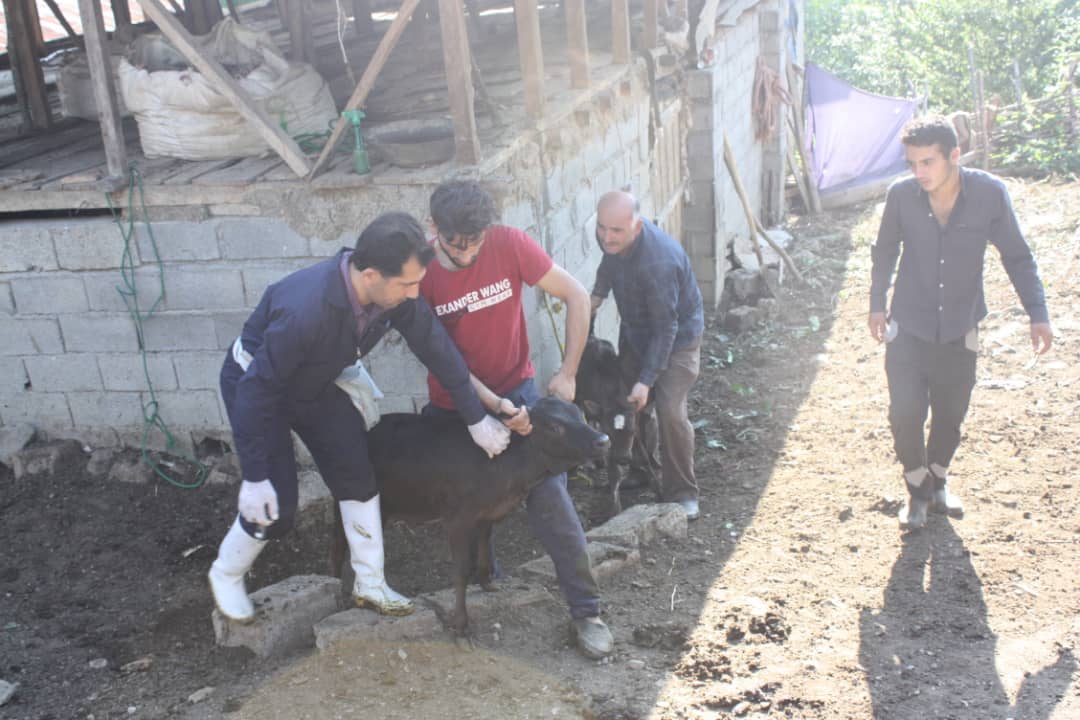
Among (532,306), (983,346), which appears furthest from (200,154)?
(983,346)

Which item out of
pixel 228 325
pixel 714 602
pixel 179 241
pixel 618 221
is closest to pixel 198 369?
pixel 228 325

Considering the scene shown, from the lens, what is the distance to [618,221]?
197 inches

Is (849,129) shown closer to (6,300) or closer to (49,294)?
(49,294)

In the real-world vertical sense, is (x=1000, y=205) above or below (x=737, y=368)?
above

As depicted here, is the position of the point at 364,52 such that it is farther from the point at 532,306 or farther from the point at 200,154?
the point at 532,306

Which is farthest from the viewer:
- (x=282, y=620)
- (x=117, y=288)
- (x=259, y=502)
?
(x=117, y=288)

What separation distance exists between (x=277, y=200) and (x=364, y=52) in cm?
428

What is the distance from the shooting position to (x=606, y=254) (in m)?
5.46

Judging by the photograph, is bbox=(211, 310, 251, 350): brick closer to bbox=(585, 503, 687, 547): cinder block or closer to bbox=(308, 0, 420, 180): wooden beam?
bbox=(308, 0, 420, 180): wooden beam

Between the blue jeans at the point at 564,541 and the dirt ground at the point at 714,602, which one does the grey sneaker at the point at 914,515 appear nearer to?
the dirt ground at the point at 714,602

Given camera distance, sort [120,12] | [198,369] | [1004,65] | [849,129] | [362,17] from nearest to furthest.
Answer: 1. [198,369]
2. [120,12]
3. [362,17]
4. [849,129]
5. [1004,65]

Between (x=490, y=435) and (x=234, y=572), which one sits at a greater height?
(x=490, y=435)

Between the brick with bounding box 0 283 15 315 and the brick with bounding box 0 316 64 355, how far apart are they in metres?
0.04

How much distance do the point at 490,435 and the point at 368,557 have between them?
0.73 meters
